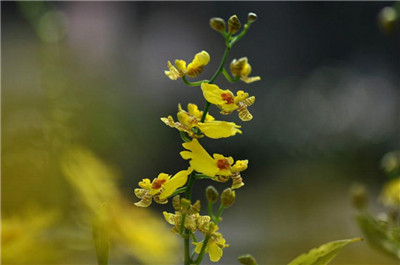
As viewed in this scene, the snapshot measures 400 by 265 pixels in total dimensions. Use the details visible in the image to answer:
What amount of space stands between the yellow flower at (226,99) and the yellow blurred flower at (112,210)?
106 mm

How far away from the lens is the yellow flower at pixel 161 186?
30 cm

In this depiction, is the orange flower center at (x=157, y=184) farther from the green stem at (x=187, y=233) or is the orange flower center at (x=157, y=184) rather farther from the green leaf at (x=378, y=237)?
the green leaf at (x=378, y=237)

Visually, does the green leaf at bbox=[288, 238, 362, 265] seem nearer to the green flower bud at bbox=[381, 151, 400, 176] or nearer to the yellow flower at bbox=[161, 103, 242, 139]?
the yellow flower at bbox=[161, 103, 242, 139]

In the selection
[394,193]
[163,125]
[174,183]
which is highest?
[174,183]

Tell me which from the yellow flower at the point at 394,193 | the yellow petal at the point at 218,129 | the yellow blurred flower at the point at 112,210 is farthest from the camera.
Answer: the yellow flower at the point at 394,193

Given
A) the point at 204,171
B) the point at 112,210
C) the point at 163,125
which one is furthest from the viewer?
the point at 163,125

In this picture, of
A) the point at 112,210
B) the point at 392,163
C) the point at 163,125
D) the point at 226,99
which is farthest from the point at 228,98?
the point at 163,125

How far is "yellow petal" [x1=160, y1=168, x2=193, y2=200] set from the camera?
30cm

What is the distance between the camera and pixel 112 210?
0.40 metres

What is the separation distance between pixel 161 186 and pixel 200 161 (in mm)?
24

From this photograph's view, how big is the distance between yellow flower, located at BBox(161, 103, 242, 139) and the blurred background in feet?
0.16

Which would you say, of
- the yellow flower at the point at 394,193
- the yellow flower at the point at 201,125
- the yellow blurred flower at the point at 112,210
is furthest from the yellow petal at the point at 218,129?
the yellow flower at the point at 394,193

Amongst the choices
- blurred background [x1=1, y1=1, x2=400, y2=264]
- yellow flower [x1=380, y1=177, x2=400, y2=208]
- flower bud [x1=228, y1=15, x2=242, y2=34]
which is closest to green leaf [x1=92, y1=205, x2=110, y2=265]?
blurred background [x1=1, y1=1, x2=400, y2=264]

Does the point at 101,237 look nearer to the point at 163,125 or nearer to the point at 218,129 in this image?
the point at 218,129
